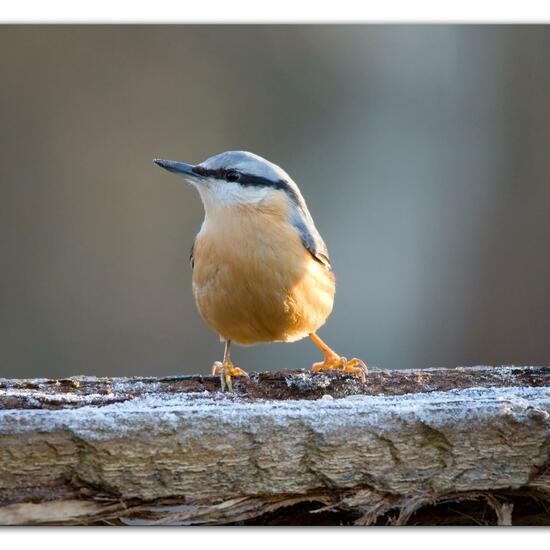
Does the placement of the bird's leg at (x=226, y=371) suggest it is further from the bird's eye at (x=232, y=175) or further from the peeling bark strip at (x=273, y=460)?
the bird's eye at (x=232, y=175)

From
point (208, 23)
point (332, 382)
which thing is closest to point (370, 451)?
point (332, 382)

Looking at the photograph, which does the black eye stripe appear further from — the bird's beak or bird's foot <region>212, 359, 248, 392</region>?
bird's foot <region>212, 359, 248, 392</region>

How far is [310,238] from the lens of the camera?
2689 millimetres

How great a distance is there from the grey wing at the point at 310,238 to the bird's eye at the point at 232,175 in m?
0.21

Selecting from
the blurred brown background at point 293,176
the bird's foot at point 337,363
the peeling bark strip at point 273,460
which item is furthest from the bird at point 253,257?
the blurred brown background at point 293,176

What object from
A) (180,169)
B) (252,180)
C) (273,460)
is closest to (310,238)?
(252,180)

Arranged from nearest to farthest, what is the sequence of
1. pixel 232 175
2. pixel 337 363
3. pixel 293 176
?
pixel 232 175 < pixel 337 363 < pixel 293 176

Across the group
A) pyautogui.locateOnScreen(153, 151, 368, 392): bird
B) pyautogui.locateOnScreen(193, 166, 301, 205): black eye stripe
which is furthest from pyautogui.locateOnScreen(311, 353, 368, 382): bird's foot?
pyautogui.locateOnScreen(193, 166, 301, 205): black eye stripe

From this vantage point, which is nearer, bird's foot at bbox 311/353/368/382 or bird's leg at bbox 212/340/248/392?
bird's leg at bbox 212/340/248/392

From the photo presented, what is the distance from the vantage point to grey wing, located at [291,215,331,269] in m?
2.67

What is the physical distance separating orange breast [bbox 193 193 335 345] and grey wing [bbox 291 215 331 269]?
25 mm

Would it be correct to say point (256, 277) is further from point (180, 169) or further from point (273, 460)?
point (273, 460)

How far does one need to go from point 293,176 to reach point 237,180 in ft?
4.46

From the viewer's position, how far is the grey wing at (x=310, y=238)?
267cm
